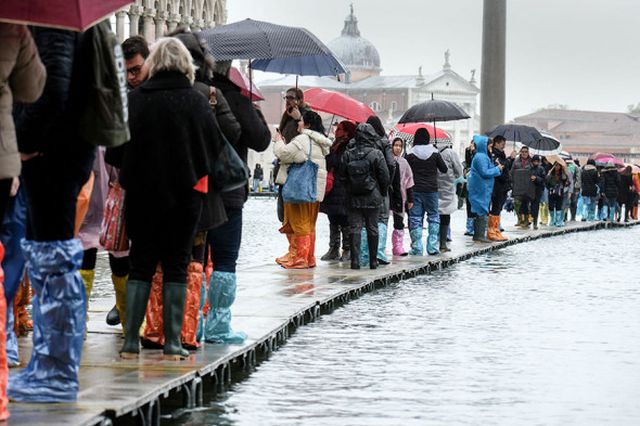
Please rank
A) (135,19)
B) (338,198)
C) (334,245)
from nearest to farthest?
(338,198), (334,245), (135,19)

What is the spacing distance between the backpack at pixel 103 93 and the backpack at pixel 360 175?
9687 mm

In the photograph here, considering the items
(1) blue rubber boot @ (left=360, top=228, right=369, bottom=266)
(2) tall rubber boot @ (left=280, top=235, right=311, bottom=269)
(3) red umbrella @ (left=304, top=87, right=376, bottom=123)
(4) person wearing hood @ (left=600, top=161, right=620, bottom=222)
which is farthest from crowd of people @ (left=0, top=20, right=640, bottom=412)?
(4) person wearing hood @ (left=600, top=161, right=620, bottom=222)

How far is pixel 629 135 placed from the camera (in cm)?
18975

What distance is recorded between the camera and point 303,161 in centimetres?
1667

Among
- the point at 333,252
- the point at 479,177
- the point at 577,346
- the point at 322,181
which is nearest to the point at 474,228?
the point at 479,177

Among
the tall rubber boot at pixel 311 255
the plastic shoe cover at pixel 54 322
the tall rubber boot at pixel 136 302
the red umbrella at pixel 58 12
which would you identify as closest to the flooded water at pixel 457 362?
the tall rubber boot at pixel 136 302

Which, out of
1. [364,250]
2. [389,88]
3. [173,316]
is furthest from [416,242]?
[389,88]

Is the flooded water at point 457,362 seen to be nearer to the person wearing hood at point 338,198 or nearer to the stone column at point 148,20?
the person wearing hood at point 338,198

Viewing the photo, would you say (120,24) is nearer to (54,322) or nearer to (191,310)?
(191,310)

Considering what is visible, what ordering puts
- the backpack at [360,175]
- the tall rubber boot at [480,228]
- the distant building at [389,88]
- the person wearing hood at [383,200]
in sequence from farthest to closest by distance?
the distant building at [389,88], the tall rubber boot at [480,228], the person wearing hood at [383,200], the backpack at [360,175]

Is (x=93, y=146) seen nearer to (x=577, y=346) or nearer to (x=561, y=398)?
(x=561, y=398)

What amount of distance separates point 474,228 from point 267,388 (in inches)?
640

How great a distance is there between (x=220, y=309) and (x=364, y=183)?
7.20 metres

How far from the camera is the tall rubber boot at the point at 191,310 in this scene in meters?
9.49
